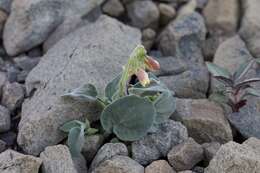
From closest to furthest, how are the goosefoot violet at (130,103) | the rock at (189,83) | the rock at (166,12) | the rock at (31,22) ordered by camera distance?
the goosefoot violet at (130,103)
the rock at (189,83)
the rock at (31,22)
the rock at (166,12)

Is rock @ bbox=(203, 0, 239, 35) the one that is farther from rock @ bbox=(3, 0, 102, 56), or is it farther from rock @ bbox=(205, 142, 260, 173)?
rock @ bbox=(205, 142, 260, 173)

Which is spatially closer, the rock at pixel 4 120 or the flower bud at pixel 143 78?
the flower bud at pixel 143 78

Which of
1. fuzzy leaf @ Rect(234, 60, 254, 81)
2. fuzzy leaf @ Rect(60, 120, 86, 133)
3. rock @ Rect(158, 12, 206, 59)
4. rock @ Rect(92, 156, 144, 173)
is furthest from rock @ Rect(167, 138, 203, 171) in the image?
rock @ Rect(158, 12, 206, 59)

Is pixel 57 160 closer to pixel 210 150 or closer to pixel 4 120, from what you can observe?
pixel 4 120

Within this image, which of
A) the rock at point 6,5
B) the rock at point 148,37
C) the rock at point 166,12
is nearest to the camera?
the rock at point 6,5

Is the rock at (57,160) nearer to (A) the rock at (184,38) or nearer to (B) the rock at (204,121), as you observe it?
(B) the rock at (204,121)

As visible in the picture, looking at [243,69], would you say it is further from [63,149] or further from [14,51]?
[14,51]

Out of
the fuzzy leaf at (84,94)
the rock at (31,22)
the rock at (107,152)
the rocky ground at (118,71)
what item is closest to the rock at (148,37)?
the rocky ground at (118,71)

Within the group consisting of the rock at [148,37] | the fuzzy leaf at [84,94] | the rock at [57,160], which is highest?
the fuzzy leaf at [84,94]
